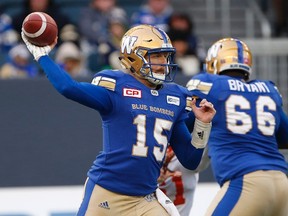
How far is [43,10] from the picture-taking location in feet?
38.9

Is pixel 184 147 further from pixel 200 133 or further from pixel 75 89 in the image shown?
pixel 75 89

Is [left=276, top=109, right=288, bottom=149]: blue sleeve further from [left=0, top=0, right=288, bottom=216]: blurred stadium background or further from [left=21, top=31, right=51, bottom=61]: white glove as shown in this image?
[left=21, top=31, right=51, bottom=61]: white glove

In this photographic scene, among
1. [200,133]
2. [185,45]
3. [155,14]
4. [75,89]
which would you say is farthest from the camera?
[155,14]

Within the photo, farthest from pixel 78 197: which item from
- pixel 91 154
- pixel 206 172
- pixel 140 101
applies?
pixel 140 101

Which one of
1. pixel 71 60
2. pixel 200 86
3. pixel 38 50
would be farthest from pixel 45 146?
pixel 38 50

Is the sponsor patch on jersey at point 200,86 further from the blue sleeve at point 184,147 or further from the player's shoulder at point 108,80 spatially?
the player's shoulder at point 108,80

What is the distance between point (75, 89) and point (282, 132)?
7.17 ft

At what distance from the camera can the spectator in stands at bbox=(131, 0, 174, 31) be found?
12.1m

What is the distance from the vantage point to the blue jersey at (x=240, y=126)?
726cm

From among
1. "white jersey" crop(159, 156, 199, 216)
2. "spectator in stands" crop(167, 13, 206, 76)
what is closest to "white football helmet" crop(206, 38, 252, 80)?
"white jersey" crop(159, 156, 199, 216)

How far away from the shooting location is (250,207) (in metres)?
7.07

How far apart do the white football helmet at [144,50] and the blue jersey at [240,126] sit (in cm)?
79

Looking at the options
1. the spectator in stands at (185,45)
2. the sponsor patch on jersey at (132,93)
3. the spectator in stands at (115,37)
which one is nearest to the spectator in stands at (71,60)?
the spectator in stands at (115,37)

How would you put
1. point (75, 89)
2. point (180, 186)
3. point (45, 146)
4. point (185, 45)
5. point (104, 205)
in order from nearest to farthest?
1. point (75, 89)
2. point (104, 205)
3. point (180, 186)
4. point (45, 146)
5. point (185, 45)
